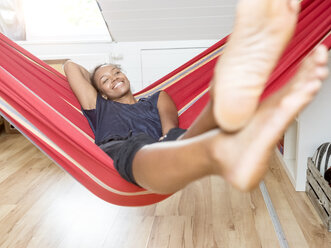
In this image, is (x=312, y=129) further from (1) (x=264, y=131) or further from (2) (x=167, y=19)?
(1) (x=264, y=131)

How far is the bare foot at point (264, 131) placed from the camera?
70cm

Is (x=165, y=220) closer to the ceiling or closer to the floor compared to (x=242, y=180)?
closer to the floor

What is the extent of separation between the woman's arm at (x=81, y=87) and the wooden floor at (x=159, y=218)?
2.03ft

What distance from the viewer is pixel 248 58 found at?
2.40 feet

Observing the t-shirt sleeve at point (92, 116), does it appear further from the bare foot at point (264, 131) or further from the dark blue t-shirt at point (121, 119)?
the bare foot at point (264, 131)

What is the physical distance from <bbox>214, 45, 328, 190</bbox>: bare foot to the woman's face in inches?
36.4

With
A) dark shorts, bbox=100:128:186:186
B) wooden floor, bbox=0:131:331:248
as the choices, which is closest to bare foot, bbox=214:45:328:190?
dark shorts, bbox=100:128:186:186

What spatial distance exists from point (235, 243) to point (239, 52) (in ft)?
3.75

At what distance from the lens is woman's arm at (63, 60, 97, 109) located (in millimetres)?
1563

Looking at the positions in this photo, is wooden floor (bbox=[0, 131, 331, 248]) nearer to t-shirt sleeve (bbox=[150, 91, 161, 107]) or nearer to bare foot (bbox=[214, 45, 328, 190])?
t-shirt sleeve (bbox=[150, 91, 161, 107])

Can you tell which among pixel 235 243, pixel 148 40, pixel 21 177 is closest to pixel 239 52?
pixel 235 243

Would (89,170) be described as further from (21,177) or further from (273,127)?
(21,177)

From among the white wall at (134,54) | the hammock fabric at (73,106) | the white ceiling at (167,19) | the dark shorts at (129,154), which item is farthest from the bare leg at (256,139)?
the white wall at (134,54)

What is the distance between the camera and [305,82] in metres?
0.71
